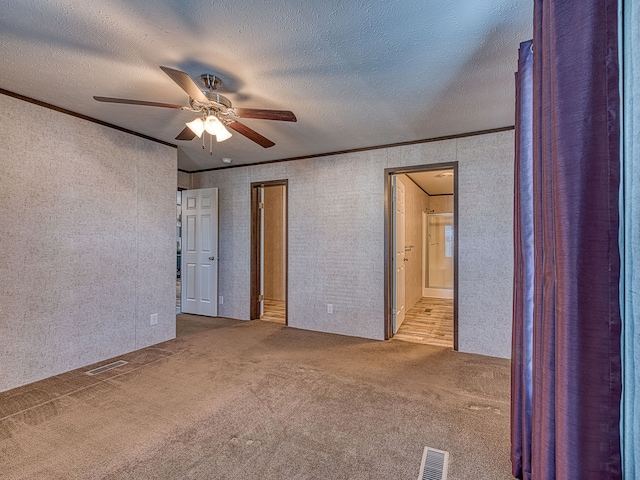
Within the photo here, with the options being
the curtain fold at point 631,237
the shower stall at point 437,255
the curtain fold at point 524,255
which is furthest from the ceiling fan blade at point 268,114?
the shower stall at point 437,255

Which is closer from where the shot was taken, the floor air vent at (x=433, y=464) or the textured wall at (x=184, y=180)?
the floor air vent at (x=433, y=464)

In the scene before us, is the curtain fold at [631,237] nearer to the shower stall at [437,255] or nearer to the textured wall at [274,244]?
the textured wall at [274,244]

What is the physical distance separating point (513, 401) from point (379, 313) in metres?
2.30

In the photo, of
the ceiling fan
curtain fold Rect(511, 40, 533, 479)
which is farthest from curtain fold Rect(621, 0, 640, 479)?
the ceiling fan

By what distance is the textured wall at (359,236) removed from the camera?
3.33m

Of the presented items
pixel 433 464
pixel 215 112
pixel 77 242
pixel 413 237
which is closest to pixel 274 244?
pixel 413 237

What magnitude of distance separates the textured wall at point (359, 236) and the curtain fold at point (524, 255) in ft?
6.43

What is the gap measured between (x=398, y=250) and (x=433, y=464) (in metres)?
2.63

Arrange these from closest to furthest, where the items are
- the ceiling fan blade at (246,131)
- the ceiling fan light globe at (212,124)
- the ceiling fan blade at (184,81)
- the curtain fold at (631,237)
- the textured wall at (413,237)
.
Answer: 1. the curtain fold at (631,237)
2. the ceiling fan blade at (184,81)
3. the ceiling fan light globe at (212,124)
4. the ceiling fan blade at (246,131)
5. the textured wall at (413,237)

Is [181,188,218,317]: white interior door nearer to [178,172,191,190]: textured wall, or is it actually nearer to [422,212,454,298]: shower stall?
[178,172,191,190]: textured wall

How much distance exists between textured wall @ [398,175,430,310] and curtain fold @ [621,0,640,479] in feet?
13.7

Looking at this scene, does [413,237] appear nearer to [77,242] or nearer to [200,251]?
[200,251]

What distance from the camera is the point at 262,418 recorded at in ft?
7.13

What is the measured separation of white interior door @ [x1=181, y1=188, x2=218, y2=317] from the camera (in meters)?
4.91
